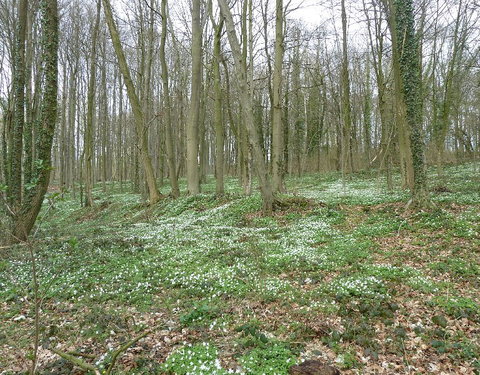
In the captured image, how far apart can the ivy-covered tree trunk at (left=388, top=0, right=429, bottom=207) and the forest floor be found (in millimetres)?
1046

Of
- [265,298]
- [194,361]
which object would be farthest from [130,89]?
[194,361]

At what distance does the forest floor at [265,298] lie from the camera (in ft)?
15.8

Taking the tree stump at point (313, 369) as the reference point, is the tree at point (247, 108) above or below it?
above

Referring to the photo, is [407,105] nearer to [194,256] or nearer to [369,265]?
[369,265]

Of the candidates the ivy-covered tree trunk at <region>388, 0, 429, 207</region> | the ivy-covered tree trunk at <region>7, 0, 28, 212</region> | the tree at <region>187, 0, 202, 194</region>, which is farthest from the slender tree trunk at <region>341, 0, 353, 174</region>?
the ivy-covered tree trunk at <region>7, 0, 28, 212</region>

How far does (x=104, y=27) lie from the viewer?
98.3 ft

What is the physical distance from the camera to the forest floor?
483cm

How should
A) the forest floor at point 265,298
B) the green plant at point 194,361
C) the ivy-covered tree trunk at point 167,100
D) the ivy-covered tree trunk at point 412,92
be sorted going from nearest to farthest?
the green plant at point 194,361, the forest floor at point 265,298, the ivy-covered tree trunk at point 412,92, the ivy-covered tree trunk at point 167,100

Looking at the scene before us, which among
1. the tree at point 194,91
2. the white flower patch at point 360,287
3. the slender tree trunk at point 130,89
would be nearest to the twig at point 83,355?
the white flower patch at point 360,287

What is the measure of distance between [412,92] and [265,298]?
933 centimetres

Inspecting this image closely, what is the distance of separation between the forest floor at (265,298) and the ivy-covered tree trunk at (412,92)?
3.43 feet

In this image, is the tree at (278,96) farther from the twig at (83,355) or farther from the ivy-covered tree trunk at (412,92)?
the twig at (83,355)

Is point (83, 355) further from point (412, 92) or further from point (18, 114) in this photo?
point (412, 92)

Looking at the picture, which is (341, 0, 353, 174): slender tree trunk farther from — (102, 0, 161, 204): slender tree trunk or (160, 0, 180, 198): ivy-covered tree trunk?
(102, 0, 161, 204): slender tree trunk
